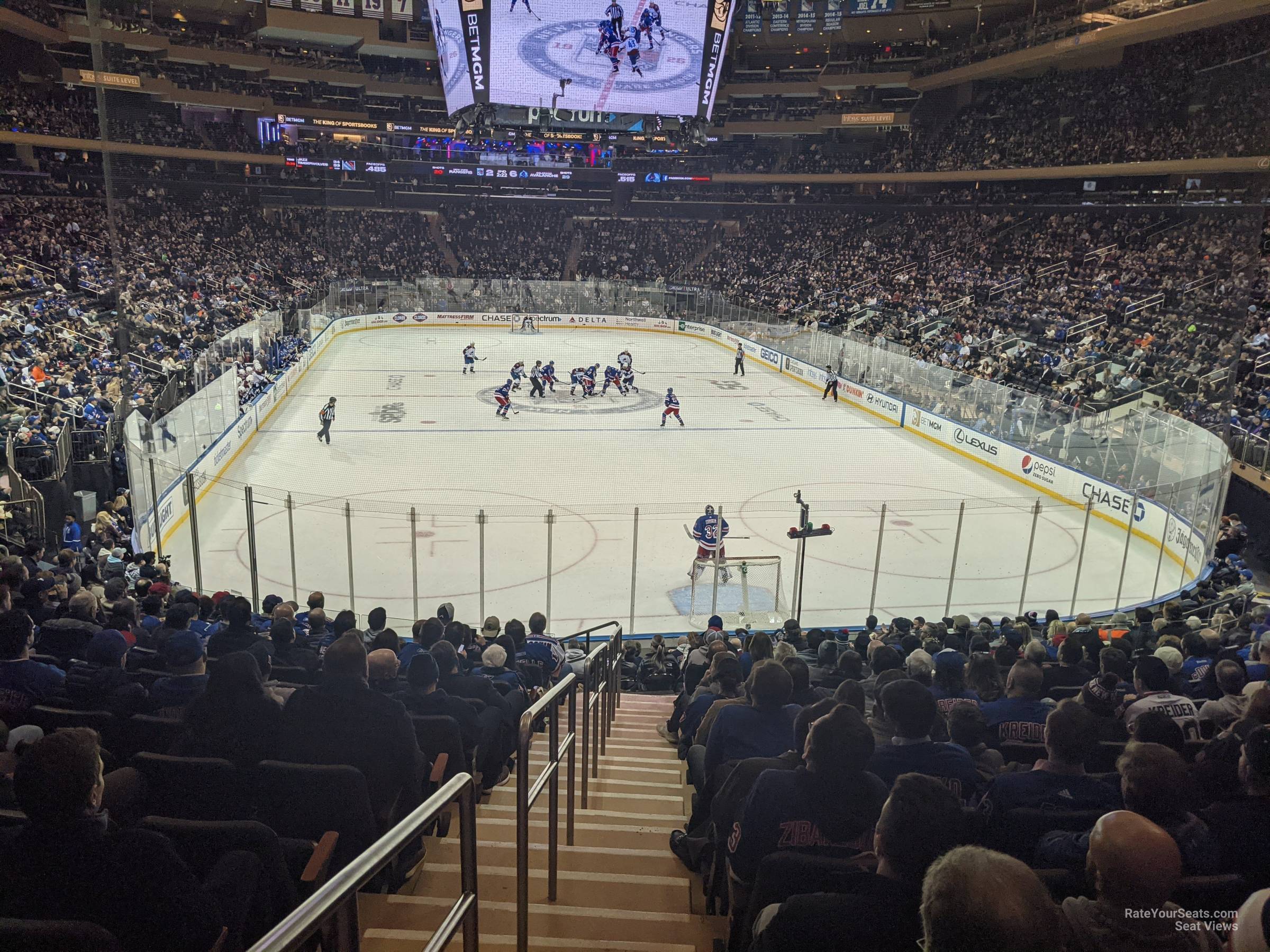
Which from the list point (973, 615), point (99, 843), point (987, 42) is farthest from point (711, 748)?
point (987, 42)

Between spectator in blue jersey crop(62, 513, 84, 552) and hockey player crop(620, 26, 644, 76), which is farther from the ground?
hockey player crop(620, 26, 644, 76)

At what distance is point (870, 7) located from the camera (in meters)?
42.1

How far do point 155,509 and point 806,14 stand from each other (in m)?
42.0

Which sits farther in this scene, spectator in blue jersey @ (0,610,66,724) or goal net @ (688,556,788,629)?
goal net @ (688,556,788,629)

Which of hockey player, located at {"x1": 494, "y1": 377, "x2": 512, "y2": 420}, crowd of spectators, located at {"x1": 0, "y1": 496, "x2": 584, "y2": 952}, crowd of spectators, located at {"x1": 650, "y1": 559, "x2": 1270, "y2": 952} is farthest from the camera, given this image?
hockey player, located at {"x1": 494, "y1": 377, "x2": 512, "y2": 420}

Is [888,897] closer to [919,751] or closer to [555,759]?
[919,751]

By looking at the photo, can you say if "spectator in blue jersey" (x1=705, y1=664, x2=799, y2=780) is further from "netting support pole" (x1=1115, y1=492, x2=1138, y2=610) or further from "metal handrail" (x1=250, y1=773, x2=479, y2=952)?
"netting support pole" (x1=1115, y1=492, x2=1138, y2=610)

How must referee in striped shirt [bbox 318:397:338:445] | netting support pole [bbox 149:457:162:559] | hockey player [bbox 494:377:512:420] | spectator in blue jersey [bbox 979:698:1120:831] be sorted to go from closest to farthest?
1. spectator in blue jersey [bbox 979:698:1120:831]
2. netting support pole [bbox 149:457:162:559]
3. referee in striped shirt [bbox 318:397:338:445]
4. hockey player [bbox 494:377:512:420]

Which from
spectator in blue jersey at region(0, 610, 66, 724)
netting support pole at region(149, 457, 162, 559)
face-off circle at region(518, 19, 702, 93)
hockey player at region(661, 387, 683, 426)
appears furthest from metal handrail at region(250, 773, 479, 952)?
face-off circle at region(518, 19, 702, 93)

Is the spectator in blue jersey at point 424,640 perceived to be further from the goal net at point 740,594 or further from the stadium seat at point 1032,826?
the goal net at point 740,594

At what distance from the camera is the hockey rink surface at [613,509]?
12422 mm

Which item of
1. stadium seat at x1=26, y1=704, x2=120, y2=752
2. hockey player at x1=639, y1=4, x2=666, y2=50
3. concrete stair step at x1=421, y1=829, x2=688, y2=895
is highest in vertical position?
hockey player at x1=639, y1=4, x2=666, y2=50

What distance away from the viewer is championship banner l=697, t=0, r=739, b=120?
128 ft

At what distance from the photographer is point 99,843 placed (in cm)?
229
